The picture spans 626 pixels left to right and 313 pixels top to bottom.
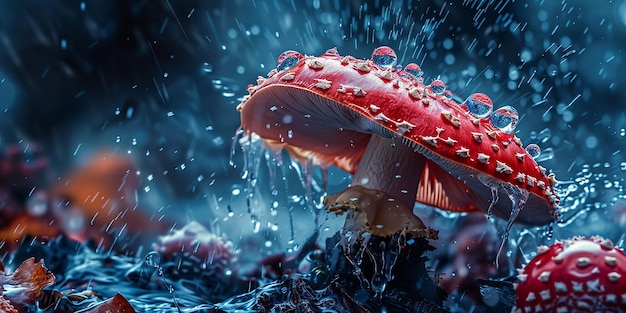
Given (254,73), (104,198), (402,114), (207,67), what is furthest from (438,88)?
(104,198)

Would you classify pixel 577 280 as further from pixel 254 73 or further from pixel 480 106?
pixel 254 73

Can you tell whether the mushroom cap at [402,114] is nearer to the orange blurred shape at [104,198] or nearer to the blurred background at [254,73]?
the blurred background at [254,73]

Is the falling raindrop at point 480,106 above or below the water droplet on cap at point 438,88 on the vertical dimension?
below

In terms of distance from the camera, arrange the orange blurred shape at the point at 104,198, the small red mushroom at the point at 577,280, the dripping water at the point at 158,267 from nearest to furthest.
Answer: the small red mushroom at the point at 577,280 < the dripping water at the point at 158,267 < the orange blurred shape at the point at 104,198

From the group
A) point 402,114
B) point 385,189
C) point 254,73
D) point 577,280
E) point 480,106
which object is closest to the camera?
point 577,280

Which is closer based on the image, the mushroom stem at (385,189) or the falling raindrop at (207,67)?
the mushroom stem at (385,189)

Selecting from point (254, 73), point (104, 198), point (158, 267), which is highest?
point (254, 73)

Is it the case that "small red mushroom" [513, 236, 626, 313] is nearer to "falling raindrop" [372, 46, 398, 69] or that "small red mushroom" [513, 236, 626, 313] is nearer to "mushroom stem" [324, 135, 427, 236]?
"mushroom stem" [324, 135, 427, 236]

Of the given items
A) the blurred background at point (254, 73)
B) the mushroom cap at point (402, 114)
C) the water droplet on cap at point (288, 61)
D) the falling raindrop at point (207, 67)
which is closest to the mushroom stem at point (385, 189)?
the mushroom cap at point (402, 114)
